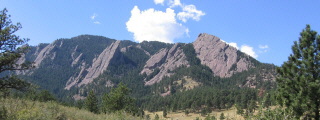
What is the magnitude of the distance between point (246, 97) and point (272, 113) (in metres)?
123

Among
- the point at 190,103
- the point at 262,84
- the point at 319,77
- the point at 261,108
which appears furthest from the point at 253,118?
the point at 262,84

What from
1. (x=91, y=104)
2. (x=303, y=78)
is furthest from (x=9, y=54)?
(x=91, y=104)

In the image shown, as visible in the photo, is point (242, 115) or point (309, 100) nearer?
point (242, 115)

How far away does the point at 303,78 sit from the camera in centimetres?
1725

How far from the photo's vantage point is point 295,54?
19938 mm

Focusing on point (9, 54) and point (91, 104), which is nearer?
point (9, 54)

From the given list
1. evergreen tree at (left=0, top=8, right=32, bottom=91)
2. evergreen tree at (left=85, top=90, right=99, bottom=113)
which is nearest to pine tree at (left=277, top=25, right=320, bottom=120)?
evergreen tree at (left=0, top=8, right=32, bottom=91)

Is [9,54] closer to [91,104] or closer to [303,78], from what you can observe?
[303,78]

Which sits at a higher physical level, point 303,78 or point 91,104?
point 303,78

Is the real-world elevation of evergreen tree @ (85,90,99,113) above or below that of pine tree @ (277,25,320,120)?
below

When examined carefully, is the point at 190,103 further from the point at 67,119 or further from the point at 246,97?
the point at 67,119

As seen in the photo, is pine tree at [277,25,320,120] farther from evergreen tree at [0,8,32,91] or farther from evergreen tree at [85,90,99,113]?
evergreen tree at [85,90,99,113]

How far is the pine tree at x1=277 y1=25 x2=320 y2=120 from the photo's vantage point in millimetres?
16641

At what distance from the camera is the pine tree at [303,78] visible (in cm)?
1664
